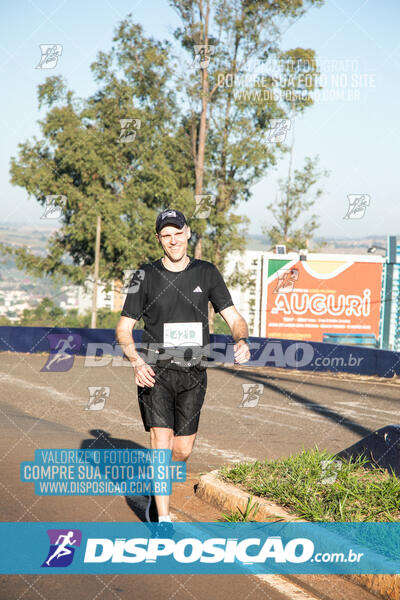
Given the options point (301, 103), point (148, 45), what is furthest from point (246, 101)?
point (148, 45)

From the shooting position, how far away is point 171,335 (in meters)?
4.87

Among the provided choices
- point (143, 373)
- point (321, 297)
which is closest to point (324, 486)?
point (143, 373)

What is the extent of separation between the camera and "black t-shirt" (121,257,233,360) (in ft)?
16.0

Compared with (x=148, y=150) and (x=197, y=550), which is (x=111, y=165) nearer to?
(x=148, y=150)

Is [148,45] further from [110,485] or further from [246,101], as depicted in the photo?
[110,485]

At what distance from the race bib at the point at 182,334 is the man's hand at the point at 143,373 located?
0.31 meters

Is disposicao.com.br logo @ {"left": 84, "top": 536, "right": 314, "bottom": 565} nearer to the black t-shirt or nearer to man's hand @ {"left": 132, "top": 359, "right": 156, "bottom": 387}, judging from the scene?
man's hand @ {"left": 132, "top": 359, "right": 156, "bottom": 387}

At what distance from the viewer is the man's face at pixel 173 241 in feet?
16.3

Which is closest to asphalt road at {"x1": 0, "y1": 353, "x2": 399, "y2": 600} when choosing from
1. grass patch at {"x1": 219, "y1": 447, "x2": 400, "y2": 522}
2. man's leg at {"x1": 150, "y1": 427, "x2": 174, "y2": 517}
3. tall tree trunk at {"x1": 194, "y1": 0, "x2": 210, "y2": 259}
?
grass patch at {"x1": 219, "y1": 447, "x2": 400, "y2": 522}

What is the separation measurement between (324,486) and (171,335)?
5.56 feet

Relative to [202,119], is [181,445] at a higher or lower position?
lower

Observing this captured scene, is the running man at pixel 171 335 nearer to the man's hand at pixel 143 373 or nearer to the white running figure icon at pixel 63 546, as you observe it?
the man's hand at pixel 143 373

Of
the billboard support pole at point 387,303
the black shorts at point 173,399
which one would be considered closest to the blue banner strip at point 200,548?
the black shorts at point 173,399

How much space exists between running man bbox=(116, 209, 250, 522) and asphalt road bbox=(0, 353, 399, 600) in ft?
2.64
